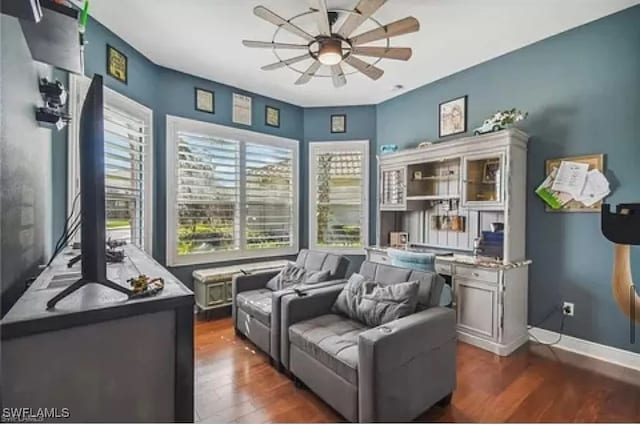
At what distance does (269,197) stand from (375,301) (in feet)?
9.40

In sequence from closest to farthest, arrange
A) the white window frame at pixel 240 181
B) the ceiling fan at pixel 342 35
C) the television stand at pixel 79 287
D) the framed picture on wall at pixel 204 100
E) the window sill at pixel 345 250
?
the television stand at pixel 79 287 → the ceiling fan at pixel 342 35 → the white window frame at pixel 240 181 → the framed picture on wall at pixel 204 100 → the window sill at pixel 345 250

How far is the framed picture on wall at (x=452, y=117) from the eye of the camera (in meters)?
3.81

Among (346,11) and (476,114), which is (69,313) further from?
(476,114)

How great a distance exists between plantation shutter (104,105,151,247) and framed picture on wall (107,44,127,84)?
1.11ft

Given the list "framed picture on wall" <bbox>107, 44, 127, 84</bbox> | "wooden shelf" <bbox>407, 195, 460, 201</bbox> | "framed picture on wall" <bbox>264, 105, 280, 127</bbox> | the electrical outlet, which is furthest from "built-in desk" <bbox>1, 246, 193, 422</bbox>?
"framed picture on wall" <bbox>264, 105, 280, 127</bbox>

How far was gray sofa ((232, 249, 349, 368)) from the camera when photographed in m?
2.57

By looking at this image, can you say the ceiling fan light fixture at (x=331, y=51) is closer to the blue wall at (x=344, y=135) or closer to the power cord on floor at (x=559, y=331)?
the blue wall at (x=344, y=135)

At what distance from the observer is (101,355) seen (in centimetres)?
101

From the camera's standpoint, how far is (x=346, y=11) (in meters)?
2.47

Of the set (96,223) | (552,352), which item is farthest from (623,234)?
(96,223)

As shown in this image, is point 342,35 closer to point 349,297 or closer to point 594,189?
point 349,297

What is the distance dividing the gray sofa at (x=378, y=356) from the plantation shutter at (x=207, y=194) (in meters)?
2.10

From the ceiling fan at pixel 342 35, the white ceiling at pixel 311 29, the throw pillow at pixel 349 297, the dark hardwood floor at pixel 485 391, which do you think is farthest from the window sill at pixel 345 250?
the ceiling fan at pixel 342 35

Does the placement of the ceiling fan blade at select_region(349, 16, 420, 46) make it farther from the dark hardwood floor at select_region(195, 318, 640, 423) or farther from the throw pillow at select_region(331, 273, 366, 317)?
the dark hardwood floor at select_region(195, 318, 640, 423)
